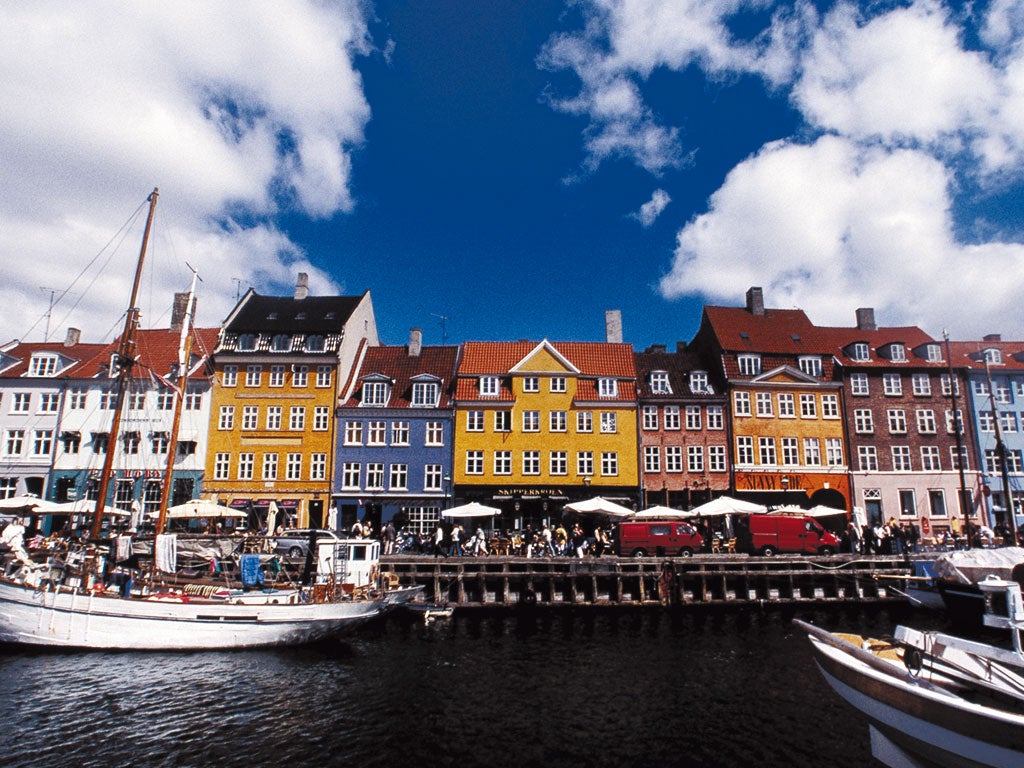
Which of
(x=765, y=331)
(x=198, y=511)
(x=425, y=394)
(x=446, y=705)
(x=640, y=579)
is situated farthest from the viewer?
(x=765, y=331)

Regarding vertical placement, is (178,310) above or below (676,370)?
above

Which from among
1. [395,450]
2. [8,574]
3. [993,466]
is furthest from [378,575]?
[993,466]

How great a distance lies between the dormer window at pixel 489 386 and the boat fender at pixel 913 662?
33.7 metres

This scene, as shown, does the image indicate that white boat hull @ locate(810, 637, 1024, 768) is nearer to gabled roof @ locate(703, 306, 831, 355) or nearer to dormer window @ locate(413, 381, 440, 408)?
dormer window @ locate(413, 381, 440, 408)

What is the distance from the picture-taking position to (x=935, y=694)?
9570 millimetres

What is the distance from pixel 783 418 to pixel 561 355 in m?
16.5

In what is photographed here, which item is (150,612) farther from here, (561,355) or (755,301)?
(755,301)

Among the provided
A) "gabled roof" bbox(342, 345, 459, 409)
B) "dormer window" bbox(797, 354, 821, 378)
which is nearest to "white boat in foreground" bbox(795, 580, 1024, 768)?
"gabled roof" bbox(342, 345, 459, 409)

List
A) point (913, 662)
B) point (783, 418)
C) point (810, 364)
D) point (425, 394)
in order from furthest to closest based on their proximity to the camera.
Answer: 1. point (810, 364)
2. point (425, 394)
3. point (783, 418)
4. point (913, 662)

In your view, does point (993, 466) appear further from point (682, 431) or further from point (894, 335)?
point (682, 431)

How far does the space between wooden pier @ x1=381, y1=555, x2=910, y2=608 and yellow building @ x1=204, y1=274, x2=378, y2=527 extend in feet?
47.1

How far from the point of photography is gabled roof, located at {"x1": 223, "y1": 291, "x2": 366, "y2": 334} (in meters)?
44.5

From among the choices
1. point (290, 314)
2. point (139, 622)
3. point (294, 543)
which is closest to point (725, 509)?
point (294, 543)

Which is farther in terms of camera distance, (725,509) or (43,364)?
(43,364)
